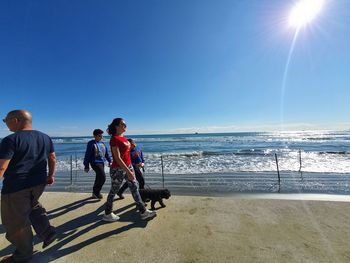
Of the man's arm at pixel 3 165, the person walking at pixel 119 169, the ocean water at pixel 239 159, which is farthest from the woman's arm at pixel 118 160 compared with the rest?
the ocean water at pixel 239 159

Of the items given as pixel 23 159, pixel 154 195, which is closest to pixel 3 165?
pixel 23 159

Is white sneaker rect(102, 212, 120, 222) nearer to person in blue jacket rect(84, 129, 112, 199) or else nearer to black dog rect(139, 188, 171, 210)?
black dog rect(139, 188, 171, 210)

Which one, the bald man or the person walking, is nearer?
the bald man

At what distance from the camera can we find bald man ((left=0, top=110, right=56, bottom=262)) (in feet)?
6.48

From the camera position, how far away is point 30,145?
2.07m

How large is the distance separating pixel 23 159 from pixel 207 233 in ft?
7.72

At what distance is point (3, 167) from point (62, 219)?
177cm

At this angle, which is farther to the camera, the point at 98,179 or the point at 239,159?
the point at 239,159

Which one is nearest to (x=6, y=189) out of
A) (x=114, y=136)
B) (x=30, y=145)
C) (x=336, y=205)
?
(x=30, y=145)

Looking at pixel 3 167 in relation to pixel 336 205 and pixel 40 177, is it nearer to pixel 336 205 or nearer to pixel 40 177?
pixel 40 177

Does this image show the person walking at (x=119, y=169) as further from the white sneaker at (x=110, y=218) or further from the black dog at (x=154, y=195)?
the black dog at (x=154, y=195)

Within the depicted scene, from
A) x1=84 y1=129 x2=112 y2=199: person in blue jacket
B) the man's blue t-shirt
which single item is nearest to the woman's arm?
the man's blue t-shirt

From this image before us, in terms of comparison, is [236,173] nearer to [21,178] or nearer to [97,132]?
[97,132]

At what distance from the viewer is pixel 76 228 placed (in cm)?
288
